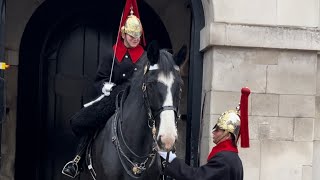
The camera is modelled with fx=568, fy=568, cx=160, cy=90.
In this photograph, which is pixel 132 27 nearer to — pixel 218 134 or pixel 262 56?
pixel 218 134

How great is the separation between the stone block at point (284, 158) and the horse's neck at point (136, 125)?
1.90 metres

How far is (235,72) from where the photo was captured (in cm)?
597

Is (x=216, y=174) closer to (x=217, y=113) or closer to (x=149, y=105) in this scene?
(x=149, y=105)

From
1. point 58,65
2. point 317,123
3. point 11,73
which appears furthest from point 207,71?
point 11,73

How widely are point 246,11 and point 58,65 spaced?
3318mm

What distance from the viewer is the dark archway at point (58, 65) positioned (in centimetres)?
812

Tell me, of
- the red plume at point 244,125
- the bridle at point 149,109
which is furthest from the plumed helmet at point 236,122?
the bridle at point 149,109

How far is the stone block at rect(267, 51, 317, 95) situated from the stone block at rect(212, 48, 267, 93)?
111 millimetres

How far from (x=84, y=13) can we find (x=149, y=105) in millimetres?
4364

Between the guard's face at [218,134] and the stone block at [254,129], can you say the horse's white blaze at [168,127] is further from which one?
the stone block at [254,129]

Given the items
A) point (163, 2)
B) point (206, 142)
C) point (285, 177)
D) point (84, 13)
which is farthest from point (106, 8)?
point (285, 177)

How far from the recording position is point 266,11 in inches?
239

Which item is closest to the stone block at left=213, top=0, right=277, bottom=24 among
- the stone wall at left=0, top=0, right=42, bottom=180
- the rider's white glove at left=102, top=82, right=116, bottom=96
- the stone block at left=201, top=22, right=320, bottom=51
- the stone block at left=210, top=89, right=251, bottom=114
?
the stone block at left=201, top=22, right=320, bottom=51

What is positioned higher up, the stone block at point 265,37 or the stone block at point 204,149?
the stone block at point 265,37
